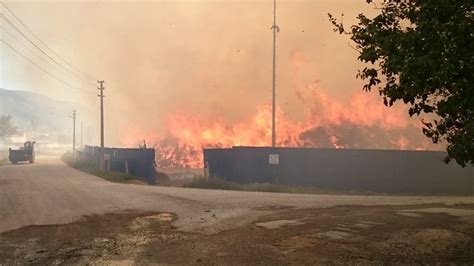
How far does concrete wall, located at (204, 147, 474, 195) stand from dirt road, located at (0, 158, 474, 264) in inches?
443

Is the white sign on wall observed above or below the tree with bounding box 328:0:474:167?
below

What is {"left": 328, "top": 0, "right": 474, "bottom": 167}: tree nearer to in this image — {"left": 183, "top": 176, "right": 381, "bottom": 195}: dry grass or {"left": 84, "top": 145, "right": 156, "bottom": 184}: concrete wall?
{"left": 183, "top": 176, "right": 381, "bottom": 195}: dry grass

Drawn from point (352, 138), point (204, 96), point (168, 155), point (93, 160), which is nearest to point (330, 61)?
point (352, 138)

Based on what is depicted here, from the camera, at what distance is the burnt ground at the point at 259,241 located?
26.0ft

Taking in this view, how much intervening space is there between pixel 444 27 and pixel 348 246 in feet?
15.3

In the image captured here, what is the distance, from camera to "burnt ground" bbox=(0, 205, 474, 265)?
7922 millimetres

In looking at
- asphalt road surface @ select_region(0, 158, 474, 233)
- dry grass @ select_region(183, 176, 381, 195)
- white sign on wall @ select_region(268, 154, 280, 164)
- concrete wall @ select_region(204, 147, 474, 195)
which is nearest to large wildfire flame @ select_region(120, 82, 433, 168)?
concrete wall @ select_region(204, 147, 474, 195)

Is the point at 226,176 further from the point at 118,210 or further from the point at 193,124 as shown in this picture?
the point at 193,124

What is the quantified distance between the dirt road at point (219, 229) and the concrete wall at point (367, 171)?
443 inches

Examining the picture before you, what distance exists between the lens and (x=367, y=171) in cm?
2769

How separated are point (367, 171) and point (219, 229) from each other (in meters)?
19.0

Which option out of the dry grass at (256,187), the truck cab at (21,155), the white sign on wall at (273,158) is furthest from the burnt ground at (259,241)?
the truck cab at (21,155)

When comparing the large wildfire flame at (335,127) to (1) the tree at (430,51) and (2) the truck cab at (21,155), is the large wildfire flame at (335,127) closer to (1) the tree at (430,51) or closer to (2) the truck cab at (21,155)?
(2) the truck cab at (21,155)

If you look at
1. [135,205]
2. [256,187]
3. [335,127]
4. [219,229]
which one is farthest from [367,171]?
[219,229]
